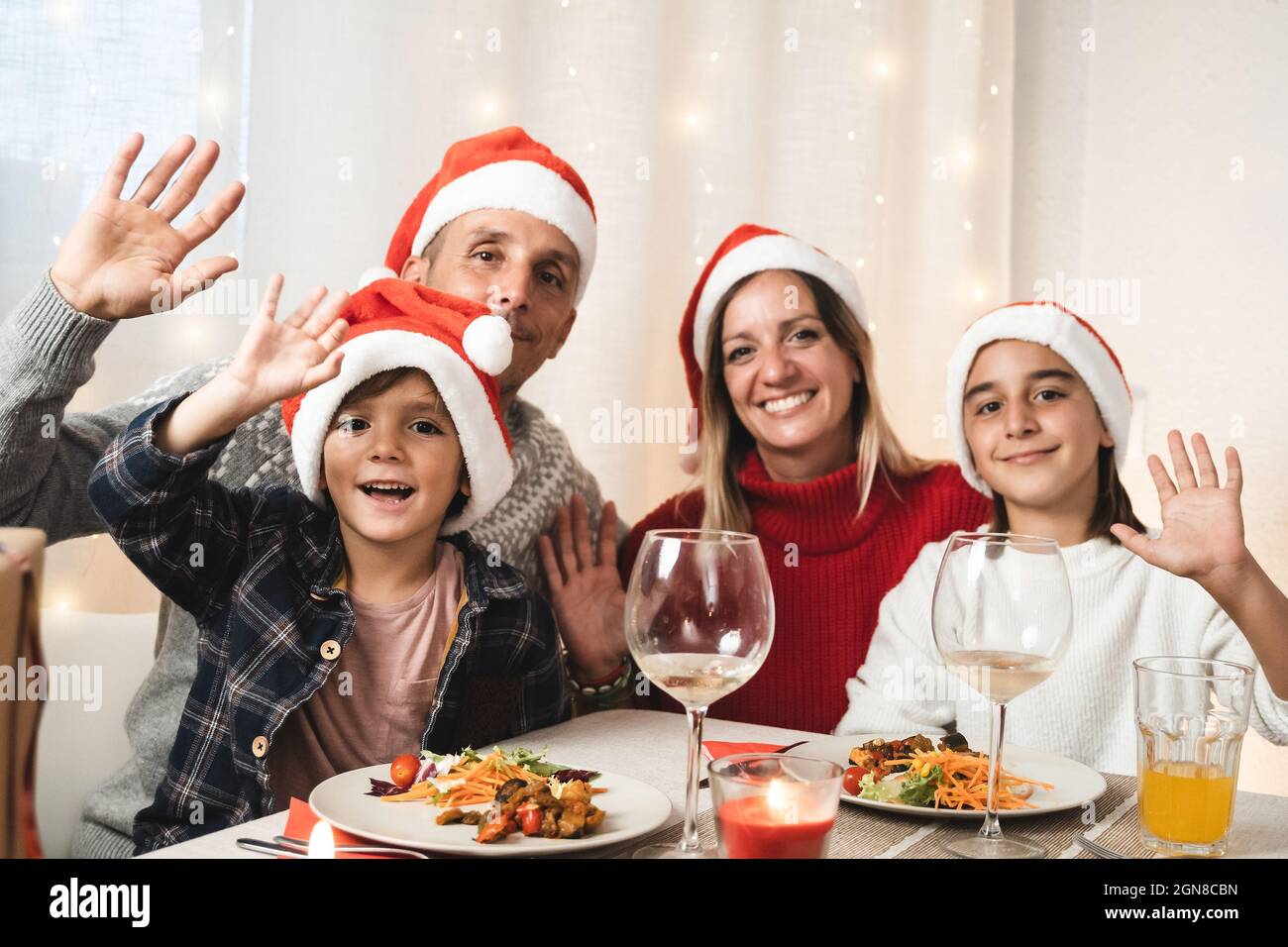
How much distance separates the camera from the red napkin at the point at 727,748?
2.96 ft

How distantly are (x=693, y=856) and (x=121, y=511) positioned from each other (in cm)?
61

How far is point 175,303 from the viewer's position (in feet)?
3.53

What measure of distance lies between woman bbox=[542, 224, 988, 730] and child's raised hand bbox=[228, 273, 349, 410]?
1.81 ft

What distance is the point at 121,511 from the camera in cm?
98

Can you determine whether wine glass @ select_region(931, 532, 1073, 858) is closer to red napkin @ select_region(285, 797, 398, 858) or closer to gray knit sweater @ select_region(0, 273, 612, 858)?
red napkin @ select_region(285, 797, 398, 858)

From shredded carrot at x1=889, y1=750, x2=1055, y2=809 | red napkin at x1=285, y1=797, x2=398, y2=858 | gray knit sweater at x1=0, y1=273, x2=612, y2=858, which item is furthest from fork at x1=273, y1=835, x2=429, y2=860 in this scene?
gray knit sweater at x1=0, y1=273, x2=612, y2=858

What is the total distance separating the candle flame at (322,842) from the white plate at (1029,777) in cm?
36

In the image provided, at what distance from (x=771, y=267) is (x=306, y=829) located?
1.14 meters

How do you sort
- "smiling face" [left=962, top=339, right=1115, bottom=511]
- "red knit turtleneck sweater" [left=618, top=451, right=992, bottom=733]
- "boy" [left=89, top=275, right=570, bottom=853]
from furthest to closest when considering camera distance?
"red knit turtleneck sweater" [left=618, top=451, right=992, bottom=733], "smiling face" [left=962, top=339, right=1115, bottom=511], "boy" [left=89, top=275, right=570, bottom=853]

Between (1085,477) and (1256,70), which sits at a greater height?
(1256,70)

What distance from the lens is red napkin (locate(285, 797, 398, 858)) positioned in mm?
686

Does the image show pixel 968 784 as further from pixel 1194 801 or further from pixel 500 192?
pixel 500 192
